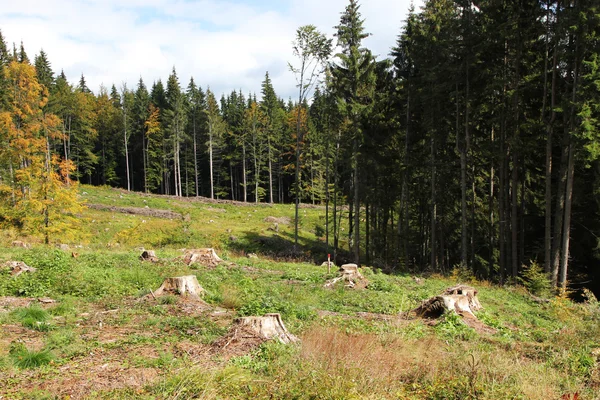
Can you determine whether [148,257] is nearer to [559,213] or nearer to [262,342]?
[262,342]

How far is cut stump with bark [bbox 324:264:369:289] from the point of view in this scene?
12.2 m

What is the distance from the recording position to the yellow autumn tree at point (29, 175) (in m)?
19.8

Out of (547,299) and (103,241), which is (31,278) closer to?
(547,299)

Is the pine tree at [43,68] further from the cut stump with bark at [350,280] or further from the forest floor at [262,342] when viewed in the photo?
the cut stump with bark at [350,280]

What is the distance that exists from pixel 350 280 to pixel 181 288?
561cm

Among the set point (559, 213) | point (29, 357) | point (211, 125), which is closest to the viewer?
point (29, 357)

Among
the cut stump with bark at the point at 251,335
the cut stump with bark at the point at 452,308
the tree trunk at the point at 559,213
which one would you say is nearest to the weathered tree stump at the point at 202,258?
the cut stump with bark at the point at 452,308

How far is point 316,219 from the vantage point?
40.7 m

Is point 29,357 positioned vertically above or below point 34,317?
above

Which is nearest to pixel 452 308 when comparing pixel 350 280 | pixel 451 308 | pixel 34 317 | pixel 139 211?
pixel 451 308

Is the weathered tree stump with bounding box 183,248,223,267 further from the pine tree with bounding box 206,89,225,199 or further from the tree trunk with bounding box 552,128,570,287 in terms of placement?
the pine tree with bounding box 206,89,225,199

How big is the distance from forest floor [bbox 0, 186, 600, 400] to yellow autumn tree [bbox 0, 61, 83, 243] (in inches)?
318

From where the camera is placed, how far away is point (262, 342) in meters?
5.81

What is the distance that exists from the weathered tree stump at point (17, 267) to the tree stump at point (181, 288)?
14.1 feet
